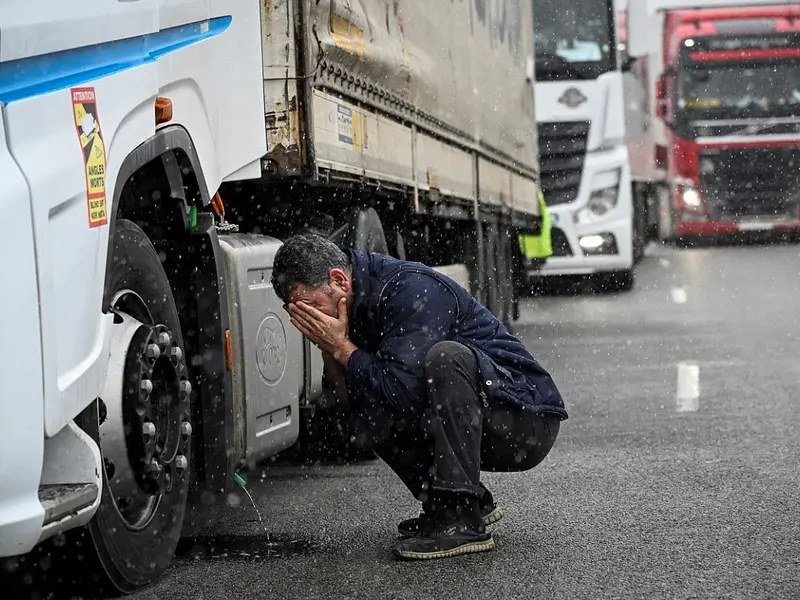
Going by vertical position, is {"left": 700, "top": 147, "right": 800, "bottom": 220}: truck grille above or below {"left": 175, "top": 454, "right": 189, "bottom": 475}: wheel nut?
below

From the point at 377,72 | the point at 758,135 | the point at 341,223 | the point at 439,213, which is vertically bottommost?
the point at 758,135

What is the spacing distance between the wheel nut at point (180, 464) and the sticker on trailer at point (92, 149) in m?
1.01

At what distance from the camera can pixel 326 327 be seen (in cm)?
509

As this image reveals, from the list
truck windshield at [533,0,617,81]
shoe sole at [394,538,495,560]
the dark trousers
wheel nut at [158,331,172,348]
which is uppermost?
wheel nut at [158,331,172,348]

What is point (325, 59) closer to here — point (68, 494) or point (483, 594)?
point (483, 594)

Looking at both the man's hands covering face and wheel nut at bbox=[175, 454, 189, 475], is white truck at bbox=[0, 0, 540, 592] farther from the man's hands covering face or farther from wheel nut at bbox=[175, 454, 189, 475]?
the man's hands covering face

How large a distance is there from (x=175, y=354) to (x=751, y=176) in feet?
72.3

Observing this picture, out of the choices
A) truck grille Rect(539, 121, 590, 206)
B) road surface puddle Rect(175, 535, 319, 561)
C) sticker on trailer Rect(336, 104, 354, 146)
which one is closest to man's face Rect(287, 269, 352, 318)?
road surface puddle Rect(175, 535, 319, 561)

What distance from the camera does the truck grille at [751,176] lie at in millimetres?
25734

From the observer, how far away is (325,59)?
257 inches

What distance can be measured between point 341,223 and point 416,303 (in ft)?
7.28

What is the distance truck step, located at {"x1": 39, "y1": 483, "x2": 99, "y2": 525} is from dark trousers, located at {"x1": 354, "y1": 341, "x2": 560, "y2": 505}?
150cm

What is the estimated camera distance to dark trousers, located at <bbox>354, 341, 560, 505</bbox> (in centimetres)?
510

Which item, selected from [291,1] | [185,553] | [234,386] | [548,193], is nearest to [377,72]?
[291,1]
